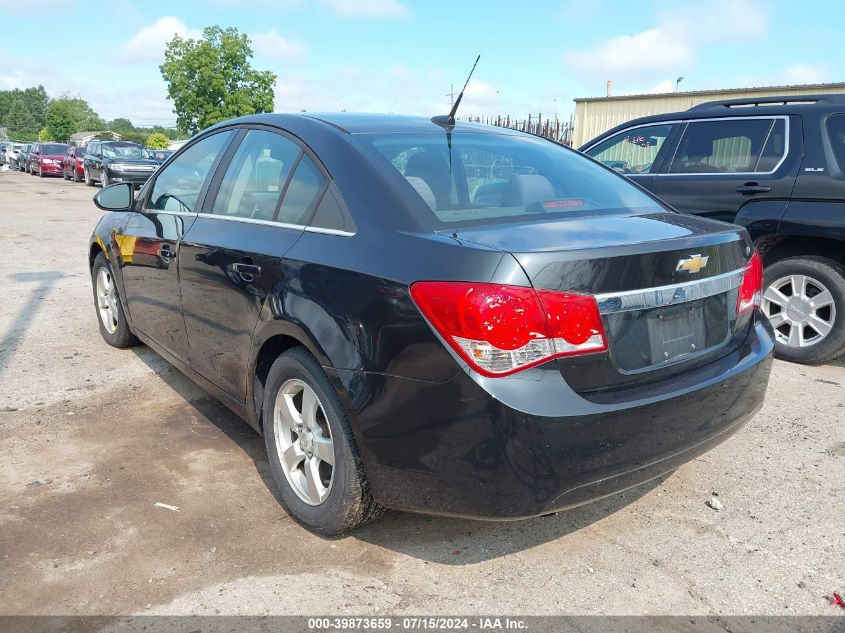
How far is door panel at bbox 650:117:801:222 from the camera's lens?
5.23 meters

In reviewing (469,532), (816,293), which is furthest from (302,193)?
(816,293)

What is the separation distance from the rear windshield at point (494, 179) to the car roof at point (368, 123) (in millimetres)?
74

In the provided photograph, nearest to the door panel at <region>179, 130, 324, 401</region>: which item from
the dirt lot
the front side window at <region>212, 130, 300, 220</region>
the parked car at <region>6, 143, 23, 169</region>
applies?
the front side window at <region>212, 130, 300, 220</region>

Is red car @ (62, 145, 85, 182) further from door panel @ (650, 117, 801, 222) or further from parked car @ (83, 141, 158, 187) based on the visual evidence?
door panel @ (650, 117, 801, 222)

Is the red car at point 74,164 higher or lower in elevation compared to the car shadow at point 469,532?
higher

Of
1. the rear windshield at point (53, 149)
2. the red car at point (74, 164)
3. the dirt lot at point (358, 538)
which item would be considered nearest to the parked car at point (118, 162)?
the red car at point (74, 164)

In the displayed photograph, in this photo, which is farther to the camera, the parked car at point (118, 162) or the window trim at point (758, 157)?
the parked car at point (118, 162)

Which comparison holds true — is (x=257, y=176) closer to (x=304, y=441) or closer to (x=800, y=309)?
(x=304, y=441)

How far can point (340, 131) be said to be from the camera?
3051mm

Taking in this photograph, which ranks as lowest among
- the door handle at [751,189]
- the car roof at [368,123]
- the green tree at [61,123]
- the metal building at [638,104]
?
the door handle at [751,189]

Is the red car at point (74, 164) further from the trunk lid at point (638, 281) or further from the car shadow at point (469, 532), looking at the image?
the trunk lid at point (638, 281)

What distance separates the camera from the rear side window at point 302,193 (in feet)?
9.53

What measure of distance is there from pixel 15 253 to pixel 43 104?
6239 inches

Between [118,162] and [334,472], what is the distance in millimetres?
23741
